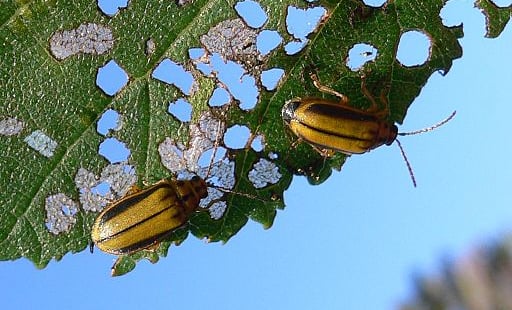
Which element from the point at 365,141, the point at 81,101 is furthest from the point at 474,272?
the point at 81,101

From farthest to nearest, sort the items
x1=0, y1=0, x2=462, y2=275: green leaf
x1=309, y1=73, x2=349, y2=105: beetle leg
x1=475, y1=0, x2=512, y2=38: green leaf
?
x1=475, y1=0, x2=512, y2=38: green leaf
x1=309, y1=73, x2=349, y2=105: beetle leg
x1=0, y1=0, x2=462, y2=275: green leaf

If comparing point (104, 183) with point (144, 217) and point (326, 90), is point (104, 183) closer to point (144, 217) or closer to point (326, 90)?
point (144, 217)

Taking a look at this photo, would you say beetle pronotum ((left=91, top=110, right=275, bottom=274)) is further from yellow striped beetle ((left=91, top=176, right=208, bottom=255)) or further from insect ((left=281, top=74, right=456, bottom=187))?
insect ((left=281, top=74, right=456, bottom=187))

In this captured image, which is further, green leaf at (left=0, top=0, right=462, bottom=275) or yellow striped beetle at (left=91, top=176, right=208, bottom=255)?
yellow striped beetle at (left=91, top=176, right=208, bottom=255)

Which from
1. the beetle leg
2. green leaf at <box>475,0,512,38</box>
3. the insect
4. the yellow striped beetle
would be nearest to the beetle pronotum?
the yellow striped beetle

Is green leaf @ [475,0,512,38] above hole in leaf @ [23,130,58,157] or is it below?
below

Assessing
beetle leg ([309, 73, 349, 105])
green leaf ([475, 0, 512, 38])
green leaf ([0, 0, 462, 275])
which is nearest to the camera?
green leaf ([0, 0, 462, 275])
